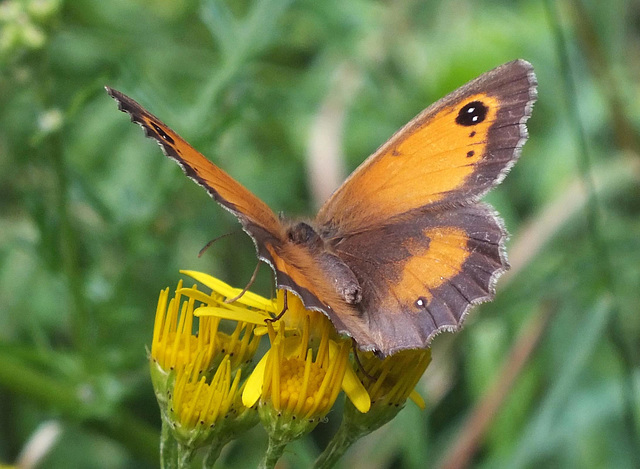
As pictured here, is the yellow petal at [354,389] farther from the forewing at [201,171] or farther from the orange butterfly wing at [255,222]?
the forewing at [201,171]

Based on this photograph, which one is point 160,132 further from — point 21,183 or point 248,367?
point 21,183

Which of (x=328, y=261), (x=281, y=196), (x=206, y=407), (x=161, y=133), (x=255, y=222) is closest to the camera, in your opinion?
(x=161, y=133)

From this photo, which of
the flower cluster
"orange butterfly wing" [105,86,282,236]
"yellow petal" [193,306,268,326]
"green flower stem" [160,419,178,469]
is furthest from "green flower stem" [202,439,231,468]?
"orange butterfly wing" [105,86,282,236]

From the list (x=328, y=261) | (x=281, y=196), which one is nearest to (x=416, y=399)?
(x=328, y=261)

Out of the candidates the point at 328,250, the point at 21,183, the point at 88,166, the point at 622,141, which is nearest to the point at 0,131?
the point at 88,166

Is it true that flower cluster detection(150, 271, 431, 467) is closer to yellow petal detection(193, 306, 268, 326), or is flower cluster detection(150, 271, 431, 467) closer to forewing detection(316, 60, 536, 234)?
yellow petal detection(193, 306, 268, 326)

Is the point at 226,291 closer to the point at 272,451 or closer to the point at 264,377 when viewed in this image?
the point at 264,377
